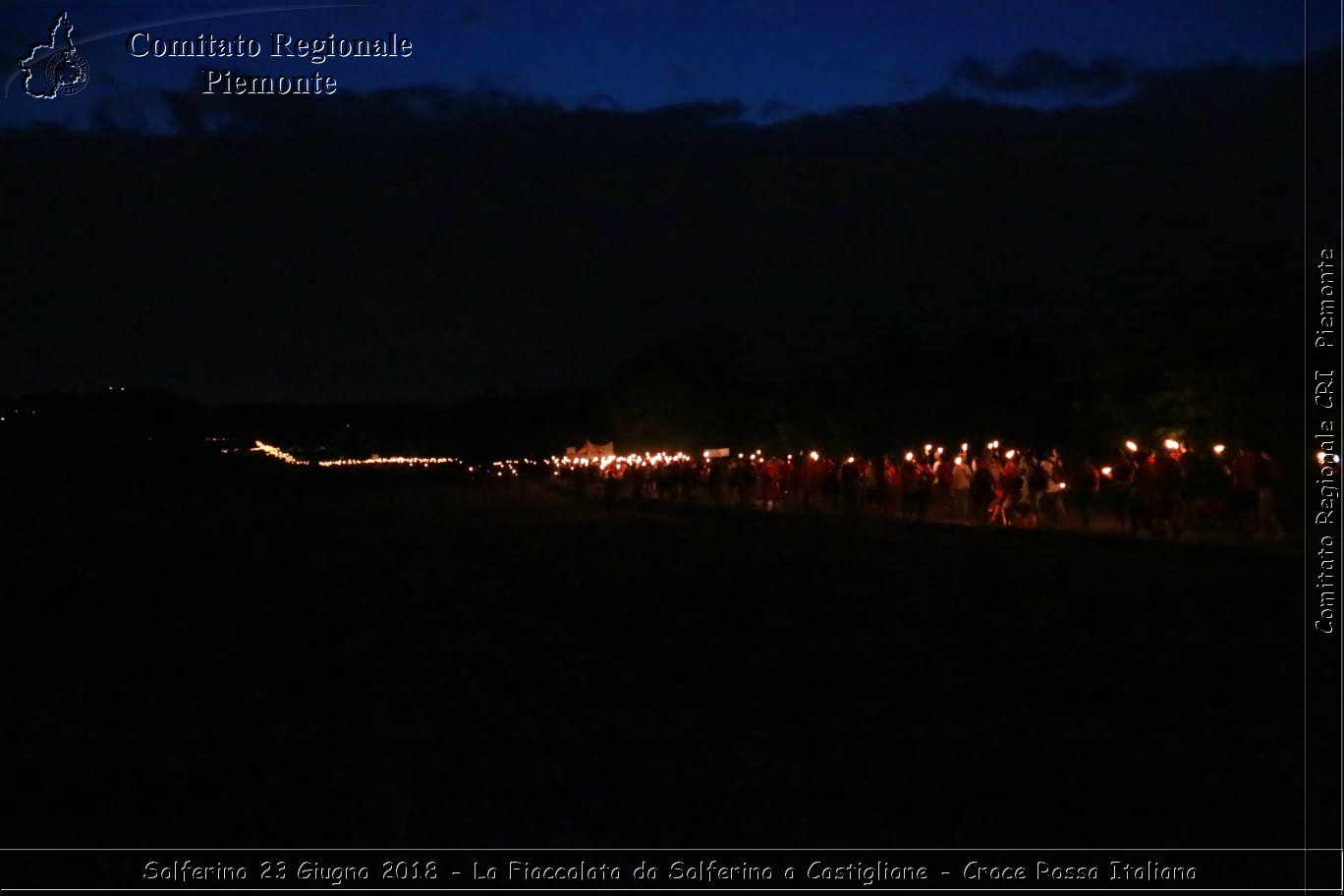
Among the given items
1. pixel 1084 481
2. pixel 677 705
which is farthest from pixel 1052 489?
pixel 677 705

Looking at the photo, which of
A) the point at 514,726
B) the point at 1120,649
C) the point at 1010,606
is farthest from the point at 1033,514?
the point at 514,726

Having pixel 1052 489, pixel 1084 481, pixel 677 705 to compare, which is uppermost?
pixel 1084 481

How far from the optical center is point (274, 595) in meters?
20.1

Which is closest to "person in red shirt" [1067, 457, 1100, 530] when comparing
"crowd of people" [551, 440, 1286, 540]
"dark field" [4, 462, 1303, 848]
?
"crowd of people" [551, 440, 1286, 540]

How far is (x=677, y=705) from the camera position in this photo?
10516 millimetres

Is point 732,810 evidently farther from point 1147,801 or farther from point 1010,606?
point 1010,606

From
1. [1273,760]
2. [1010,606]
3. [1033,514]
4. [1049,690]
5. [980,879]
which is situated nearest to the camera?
[980,879]

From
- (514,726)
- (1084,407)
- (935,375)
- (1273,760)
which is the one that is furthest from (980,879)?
(935,375)

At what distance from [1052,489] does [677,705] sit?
23.0 metres

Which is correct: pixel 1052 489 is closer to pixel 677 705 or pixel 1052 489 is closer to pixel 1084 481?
pixel 1084 481

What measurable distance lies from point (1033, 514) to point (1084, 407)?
23.8ft

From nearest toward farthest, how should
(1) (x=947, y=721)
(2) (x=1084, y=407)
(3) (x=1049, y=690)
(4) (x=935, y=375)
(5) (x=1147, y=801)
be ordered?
(5) (x=1147, y=801) → (1) (x=947, y=721) → (3) (x=1049, y=690) → (2) (x=1084, y=407) → (4) (x=935, y=375)

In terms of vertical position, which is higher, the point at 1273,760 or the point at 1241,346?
the point at 1241,346

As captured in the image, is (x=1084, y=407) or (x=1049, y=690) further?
(x=1084, y=407)
